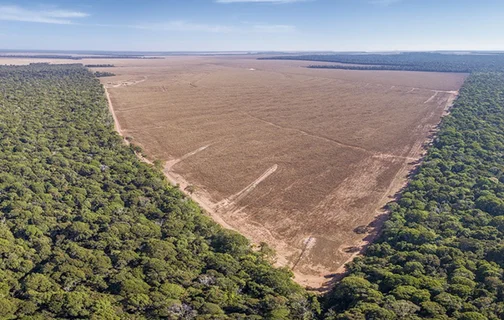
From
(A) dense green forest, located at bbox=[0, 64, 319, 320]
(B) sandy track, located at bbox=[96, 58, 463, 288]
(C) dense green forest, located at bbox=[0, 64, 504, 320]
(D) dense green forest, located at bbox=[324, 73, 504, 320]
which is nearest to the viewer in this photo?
(A) dense green forest, located at bbox=[0, 64, 319, 320]

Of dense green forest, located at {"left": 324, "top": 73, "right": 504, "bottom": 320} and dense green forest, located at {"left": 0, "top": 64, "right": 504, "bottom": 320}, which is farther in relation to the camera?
dense green forest, located at {"left": 324, "top": 73, "right": 504, "bottom": 320}

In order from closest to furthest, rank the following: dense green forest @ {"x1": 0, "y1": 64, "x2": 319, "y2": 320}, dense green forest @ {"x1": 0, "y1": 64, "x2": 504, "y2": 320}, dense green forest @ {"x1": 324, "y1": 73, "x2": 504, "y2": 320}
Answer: dense green forest @ {"x1": 0, "y1": 64, "x2": 319, "y2": 320}, dense green forest @ {"x1": 0, "y1": 64, "x2": 504, "y2": 320}, dense green forest @ {"x1": 324, "y1": 73, "x2": 504, "y2": 320}

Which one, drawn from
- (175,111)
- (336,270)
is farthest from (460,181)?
(175,111)

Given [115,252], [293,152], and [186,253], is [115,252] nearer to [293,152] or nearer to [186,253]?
[186,253]

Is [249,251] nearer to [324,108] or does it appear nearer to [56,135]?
[56,135]

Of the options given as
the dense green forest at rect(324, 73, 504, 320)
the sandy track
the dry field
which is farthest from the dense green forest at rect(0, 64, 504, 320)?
the dry field

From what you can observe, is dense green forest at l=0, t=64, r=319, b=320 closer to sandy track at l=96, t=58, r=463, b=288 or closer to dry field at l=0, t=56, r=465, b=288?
sandy track at l=96, t=58, r=463, b=288
